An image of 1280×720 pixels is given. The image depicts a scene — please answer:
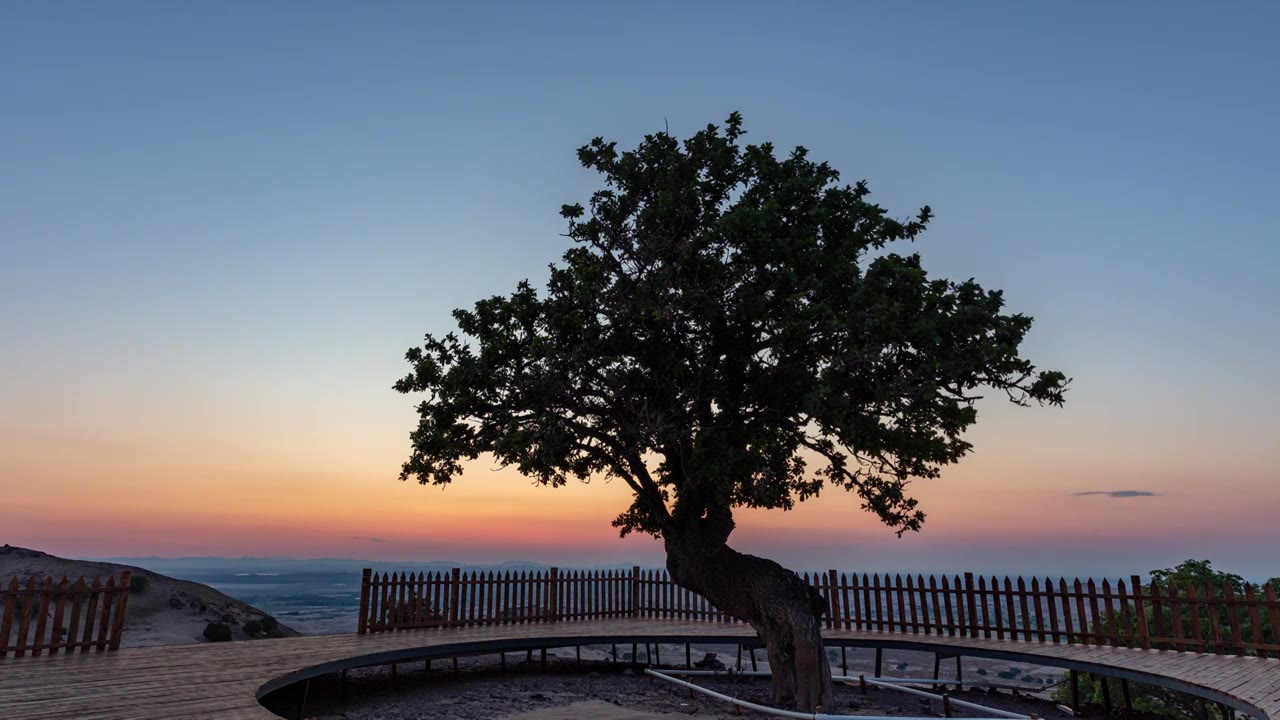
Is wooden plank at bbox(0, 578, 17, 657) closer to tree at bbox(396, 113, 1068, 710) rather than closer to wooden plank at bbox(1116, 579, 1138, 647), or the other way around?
tree at bbox(396, 113, 1068, 710)

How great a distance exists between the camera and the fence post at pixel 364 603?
60.7ft

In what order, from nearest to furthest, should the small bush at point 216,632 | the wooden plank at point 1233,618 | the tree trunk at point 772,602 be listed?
the tree trunk at point 772,602
the wooden plank at point 1233,618
the small bush at point 216,632

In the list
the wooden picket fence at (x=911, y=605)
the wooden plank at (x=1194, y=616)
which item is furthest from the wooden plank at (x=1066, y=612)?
the wooden plank at (x=1194, y=616)

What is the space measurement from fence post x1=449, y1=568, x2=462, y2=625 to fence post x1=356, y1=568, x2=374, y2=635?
225 centimetres

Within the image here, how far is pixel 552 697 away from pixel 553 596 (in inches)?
266

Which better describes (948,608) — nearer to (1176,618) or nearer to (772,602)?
(1176,618)

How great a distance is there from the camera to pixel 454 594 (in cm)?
2038

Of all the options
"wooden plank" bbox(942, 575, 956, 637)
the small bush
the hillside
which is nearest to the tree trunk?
"wooden plank" bbox(942, 575, 956, 637)

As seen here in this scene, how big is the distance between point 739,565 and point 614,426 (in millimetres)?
3668

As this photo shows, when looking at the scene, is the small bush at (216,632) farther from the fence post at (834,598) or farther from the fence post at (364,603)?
the fence post at (834,598)

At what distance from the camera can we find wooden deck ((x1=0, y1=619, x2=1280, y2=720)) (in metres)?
9.77

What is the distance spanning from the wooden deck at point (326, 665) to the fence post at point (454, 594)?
97 centimetres

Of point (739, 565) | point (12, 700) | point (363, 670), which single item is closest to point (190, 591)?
point (363, 670)

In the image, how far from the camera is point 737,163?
1505cm
